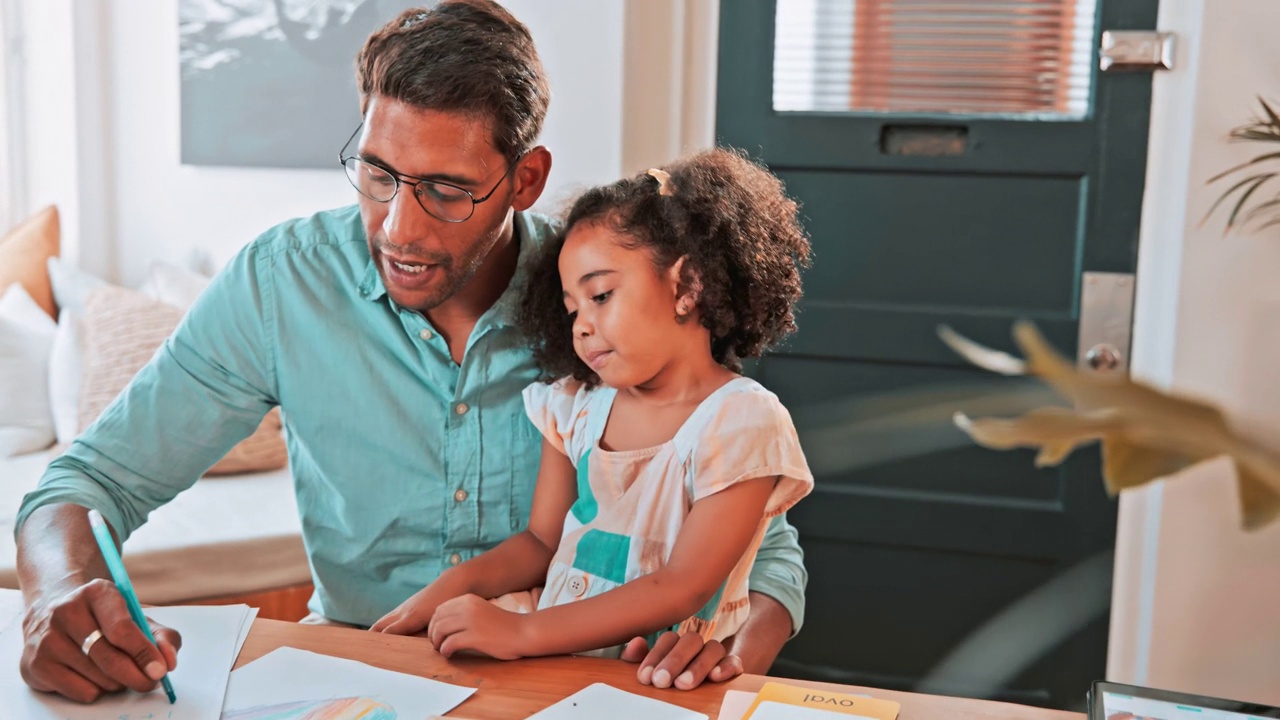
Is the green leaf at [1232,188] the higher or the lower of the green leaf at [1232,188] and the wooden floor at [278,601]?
the higher

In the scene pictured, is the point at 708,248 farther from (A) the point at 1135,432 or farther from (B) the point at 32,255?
(B) the point at 32,255

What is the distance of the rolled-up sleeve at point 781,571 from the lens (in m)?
1.43

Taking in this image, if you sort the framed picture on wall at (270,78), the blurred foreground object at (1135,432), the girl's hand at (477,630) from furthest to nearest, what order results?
the framed picture on wall at (270,78), the girl's hand at (477,630), the blurred foreground object at (1135,432)

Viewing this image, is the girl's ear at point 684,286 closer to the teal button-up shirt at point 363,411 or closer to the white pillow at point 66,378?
the teal button-up shirt at point 363,411

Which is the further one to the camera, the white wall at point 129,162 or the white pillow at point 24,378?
the white wall at point 129,162

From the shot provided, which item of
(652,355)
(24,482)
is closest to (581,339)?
(652,355)

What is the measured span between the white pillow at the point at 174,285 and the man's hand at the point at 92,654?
2.11 meters

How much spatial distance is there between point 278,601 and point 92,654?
146 centimetres

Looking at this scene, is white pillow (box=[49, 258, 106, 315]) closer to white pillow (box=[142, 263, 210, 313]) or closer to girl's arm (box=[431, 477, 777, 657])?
white pillow (box=[142, 263, 210, 313])

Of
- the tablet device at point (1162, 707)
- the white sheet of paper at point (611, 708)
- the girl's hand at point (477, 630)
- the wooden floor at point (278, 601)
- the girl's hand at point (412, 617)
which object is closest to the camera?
the tablet device at point (1162, 707)

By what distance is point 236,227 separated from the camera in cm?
322

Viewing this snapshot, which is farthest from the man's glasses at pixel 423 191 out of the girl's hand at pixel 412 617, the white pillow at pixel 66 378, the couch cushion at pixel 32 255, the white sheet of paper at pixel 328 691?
the couch cushion at pixel 32 255

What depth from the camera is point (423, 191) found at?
4.78 feet

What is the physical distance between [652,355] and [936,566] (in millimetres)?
1422
